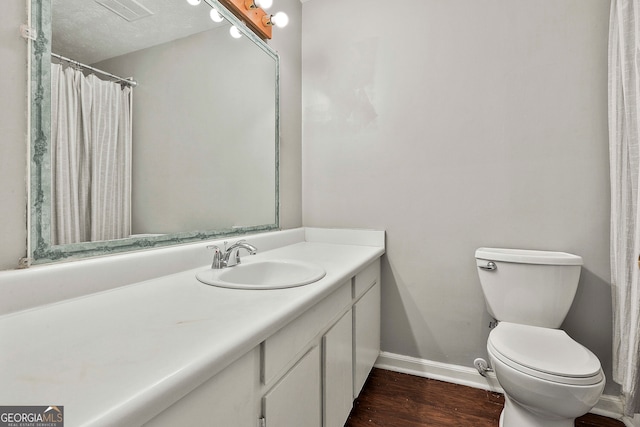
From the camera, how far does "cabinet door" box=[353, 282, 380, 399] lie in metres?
1.36

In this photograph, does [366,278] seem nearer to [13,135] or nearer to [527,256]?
[527,256]

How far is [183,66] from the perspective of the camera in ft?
3.97

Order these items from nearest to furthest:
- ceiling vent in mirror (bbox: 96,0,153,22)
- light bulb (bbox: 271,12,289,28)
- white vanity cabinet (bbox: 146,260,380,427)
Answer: white vanity cabinet (bbox: 146,260,380,427) < ceiling vent in mirror (bbox: 96,0,153,22) < light bulb (bbox: 271,12,289,28)

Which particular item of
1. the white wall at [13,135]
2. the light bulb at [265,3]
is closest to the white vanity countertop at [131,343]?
the white wall at [13,135]

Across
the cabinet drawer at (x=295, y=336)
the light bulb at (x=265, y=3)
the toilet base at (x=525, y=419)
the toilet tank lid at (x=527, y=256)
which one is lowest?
the toilet base at (x=525, y=419)

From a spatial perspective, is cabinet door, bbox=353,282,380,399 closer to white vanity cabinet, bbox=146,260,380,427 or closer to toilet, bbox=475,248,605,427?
white vanity cabinet, bbox=146,260,380,427

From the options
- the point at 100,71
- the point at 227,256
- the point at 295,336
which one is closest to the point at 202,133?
the point at 100,71

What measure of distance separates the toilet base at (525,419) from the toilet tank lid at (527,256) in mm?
623

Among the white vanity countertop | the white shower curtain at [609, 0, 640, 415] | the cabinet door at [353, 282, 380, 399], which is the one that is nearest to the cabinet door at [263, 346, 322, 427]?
the white vanity countertop

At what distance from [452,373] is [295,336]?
53.7 inches

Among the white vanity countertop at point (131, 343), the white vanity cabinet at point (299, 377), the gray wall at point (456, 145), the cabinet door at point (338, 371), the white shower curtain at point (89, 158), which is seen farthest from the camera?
the gray wall at point (456, 145)

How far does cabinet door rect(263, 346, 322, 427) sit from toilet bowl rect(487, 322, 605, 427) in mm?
767

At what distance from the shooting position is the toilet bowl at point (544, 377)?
1014mm

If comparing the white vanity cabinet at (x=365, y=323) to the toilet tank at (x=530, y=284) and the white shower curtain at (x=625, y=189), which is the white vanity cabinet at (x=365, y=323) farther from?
the white shower curtain at (x=625, y=189)
